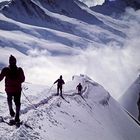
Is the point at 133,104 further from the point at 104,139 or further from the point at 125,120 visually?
the point at 104,139

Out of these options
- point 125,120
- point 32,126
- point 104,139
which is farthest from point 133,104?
point 32,126

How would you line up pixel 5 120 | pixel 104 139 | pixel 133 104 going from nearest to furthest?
1. pixel 5 120
2. pixel 104 139
3. pixel 133 104

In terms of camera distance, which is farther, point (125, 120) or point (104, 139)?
point (125, 120)

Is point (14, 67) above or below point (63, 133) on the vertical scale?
above

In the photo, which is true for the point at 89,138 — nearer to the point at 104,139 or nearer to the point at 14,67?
the point at 104,139

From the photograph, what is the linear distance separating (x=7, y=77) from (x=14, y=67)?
0.52 meters

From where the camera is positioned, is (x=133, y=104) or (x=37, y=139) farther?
(x=133, y=104)

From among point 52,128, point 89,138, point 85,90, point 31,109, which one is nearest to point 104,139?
point 89,138

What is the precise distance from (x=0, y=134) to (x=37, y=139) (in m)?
2.02

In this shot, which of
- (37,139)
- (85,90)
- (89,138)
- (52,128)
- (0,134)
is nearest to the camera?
(0,134)

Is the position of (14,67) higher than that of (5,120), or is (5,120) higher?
(14,67)

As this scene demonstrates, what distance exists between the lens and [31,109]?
90.0 feet

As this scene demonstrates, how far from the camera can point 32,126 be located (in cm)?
2108

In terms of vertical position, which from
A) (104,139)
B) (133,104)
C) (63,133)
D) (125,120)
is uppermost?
(63,133)
